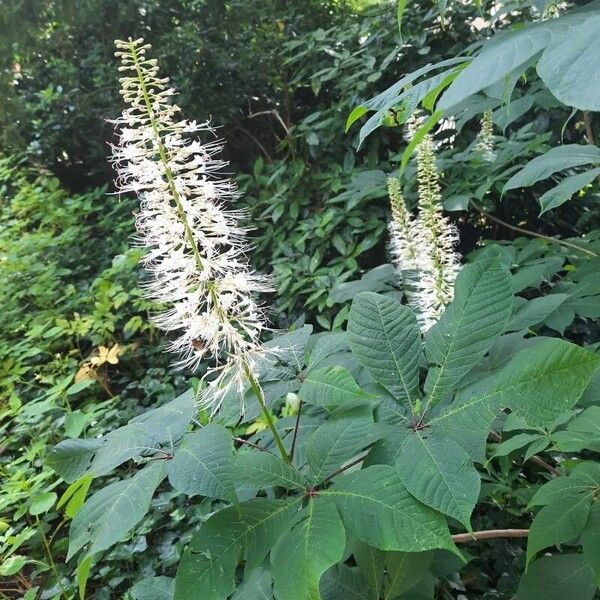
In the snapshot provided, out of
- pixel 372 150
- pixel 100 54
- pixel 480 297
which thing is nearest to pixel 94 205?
pixel 100 54

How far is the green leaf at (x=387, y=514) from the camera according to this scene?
71 centimetres

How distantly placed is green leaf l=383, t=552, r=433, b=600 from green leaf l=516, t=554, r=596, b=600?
0.76 ft

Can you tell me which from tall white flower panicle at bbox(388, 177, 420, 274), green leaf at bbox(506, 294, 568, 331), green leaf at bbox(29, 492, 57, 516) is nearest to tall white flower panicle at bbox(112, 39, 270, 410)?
green leaf at bbox(506, 294, 568, 331)

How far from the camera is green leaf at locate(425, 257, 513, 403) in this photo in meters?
0.88

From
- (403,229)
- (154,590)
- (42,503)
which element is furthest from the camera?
(403,229)

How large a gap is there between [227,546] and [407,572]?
0.38 meters

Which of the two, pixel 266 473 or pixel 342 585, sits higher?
pixel 266 473

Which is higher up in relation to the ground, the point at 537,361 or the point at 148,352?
the point at 537,361

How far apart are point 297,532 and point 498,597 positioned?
4.65 ft

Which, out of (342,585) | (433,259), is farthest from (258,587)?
(433,259)

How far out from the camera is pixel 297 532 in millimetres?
754

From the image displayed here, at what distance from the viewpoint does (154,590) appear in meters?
1.16

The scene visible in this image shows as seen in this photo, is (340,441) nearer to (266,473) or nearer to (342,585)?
(266,473)

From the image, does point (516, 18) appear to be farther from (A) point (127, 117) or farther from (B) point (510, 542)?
(A) point (127, 117)
